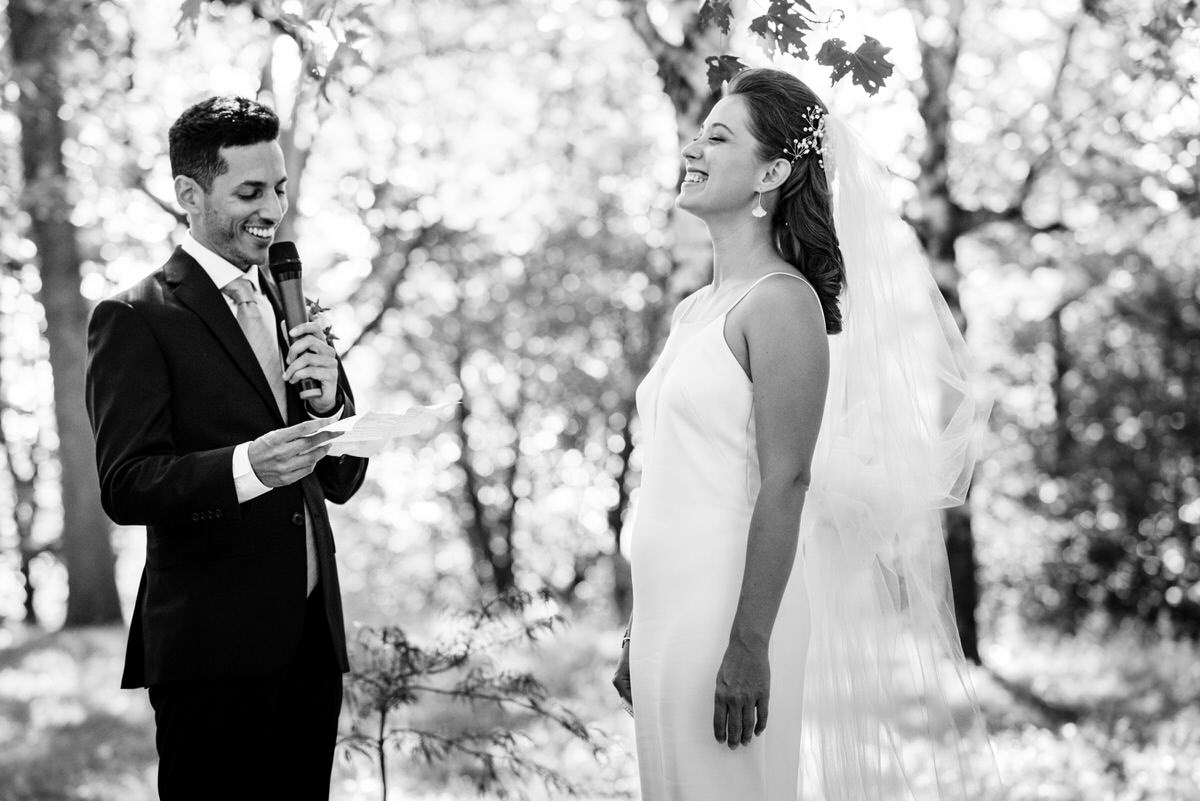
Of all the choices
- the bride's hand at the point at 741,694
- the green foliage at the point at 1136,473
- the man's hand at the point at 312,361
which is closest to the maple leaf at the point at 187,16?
the man's hand at the point at 312,361

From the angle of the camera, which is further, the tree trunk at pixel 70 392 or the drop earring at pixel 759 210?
the tree trunk at pixel 70 392

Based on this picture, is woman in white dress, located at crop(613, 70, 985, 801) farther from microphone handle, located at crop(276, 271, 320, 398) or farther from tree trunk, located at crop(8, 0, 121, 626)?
tree trunk, located at crop(8, 0, 121, 626)

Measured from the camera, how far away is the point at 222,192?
10.4 ft

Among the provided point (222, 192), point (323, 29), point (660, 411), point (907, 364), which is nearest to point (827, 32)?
point (907, 364)

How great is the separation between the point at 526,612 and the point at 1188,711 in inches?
245

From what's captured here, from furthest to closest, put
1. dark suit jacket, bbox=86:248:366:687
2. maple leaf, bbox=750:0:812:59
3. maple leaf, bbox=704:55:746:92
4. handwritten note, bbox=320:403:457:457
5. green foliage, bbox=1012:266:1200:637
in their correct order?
green foliage, bbox=1012:266:1200:637 → maple leaf, bbox=704:55:746:92 → maple leaf, bbox=750:0:812:59 → dark suit jacket, bbox=86:248:366:687 → handwritten note, bbox=320:403:457:457

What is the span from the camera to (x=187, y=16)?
3.79 m

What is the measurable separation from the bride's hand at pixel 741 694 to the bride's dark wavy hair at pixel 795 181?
1.03m

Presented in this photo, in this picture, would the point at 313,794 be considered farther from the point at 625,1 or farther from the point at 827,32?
the point at 625,1

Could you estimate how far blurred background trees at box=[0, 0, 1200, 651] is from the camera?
10133 millimetres

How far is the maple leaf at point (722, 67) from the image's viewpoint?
3709 mm

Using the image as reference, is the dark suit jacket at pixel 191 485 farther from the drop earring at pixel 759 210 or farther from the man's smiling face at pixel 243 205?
the drop earring at pixel 759 210

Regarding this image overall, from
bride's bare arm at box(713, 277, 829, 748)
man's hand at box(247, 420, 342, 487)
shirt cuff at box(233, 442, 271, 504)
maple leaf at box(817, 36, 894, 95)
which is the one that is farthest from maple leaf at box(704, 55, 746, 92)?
shirt cuff at box(233, 442, 271, 504)

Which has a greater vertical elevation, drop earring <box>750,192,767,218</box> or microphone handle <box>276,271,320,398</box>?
drop earring <box>750,192,767,218</box>
